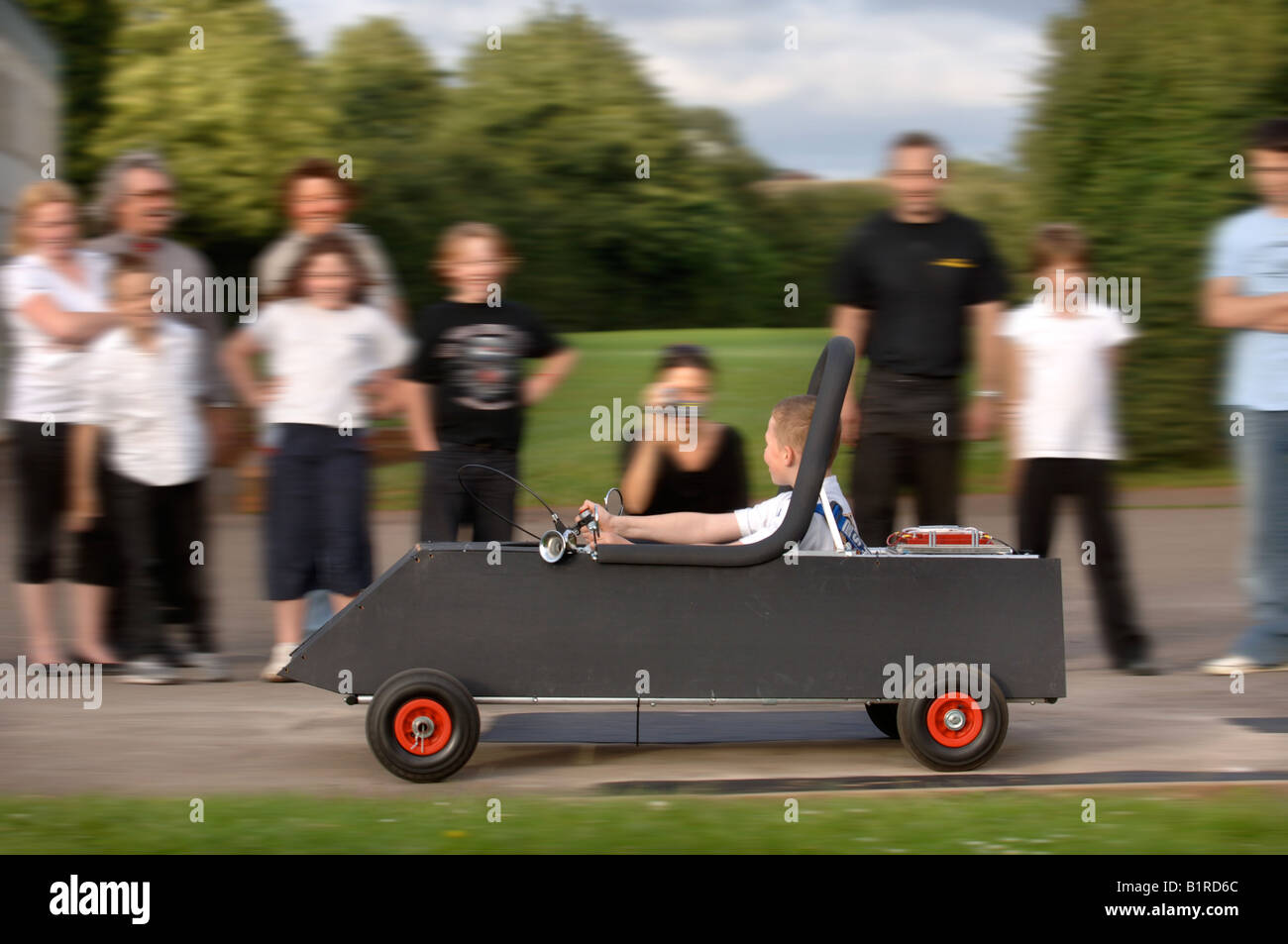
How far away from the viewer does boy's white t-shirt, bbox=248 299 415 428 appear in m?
6.59

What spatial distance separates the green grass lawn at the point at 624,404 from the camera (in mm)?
13352

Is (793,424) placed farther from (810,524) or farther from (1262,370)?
(1262,370)

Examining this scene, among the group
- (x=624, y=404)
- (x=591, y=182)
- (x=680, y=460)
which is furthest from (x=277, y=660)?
(x=591, y=182)

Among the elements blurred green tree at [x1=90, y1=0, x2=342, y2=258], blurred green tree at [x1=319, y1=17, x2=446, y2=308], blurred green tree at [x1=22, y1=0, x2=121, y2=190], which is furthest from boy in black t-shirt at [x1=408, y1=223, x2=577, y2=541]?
blurred green tree at [x1=22, y1=0, x2=121, y2=190]

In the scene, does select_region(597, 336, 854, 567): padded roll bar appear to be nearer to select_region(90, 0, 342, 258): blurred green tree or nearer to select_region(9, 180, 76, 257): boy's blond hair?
select_region(9, 180, 76, 257): boy's blond hair

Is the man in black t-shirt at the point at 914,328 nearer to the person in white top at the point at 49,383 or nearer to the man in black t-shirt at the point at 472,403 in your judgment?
the man in black t-shirt at the point at 472,403

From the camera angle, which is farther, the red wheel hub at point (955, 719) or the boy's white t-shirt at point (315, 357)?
the boy's white t-shirt at point (315, 357)

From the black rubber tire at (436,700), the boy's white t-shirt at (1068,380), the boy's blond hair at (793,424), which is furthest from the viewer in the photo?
the boy's white t-shirt at (1068,380)

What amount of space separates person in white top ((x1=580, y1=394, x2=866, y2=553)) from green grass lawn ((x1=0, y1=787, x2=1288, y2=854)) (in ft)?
2.67

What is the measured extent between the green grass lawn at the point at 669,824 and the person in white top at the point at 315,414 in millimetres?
1923

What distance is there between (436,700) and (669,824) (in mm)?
888

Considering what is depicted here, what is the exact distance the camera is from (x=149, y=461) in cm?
667

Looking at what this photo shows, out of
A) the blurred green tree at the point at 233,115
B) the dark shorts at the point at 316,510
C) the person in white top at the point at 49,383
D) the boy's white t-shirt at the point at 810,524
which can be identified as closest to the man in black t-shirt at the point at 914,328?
the boy's white t-shirt at the point at 810,524
